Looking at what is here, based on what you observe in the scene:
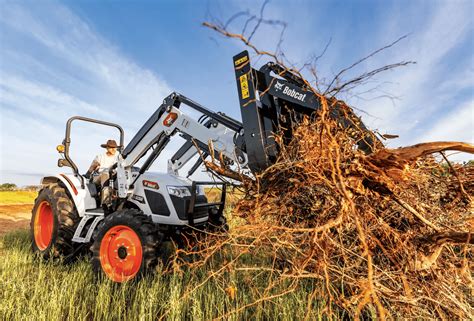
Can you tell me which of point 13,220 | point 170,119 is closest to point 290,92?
point 170,119

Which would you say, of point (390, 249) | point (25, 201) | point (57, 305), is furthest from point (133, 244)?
point (25, 201)

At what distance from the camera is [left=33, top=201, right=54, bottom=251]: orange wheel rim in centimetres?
482

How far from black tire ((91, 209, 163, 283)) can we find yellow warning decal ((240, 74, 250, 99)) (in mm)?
1909

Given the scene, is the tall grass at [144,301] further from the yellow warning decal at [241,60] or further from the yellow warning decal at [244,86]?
the yellow warning decal at [241,60]

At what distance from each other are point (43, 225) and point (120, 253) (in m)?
2.64

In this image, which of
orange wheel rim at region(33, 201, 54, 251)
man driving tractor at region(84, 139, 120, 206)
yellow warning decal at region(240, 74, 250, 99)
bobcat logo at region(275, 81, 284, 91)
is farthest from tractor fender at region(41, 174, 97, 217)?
bobcat logo at region(275, 81, 284, 91)

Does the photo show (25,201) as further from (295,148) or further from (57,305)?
(295,148)

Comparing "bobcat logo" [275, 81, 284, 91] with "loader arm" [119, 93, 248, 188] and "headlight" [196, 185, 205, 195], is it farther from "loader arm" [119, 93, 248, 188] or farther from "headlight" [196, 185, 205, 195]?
"headlight" [196, 185, 205, 195]

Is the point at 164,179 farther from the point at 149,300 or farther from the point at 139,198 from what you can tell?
the point at 149,300

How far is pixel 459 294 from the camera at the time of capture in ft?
6.93

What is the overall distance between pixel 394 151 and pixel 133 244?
2.97 metres

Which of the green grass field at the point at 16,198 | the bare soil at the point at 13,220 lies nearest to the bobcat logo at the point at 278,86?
the bare soil at the point at 13,220

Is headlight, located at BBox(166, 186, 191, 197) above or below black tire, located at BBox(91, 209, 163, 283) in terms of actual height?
above

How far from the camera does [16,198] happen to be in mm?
18484
